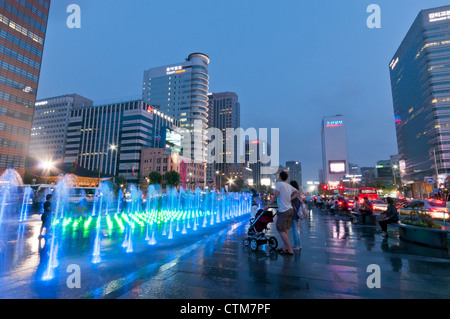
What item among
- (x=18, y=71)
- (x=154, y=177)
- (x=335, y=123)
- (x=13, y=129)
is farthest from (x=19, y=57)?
(x=335, y=123)

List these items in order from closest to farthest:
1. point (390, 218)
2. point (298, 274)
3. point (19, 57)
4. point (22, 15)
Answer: point (298, 274) < point (390, 218) < point (19, 57) < point (22, 15)

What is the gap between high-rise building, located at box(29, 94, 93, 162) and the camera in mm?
129125

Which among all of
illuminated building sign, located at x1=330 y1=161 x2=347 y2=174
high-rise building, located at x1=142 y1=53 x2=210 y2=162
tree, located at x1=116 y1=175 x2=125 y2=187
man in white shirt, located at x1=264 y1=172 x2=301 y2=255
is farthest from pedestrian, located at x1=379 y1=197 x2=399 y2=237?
illuminated building sign, located at x1=330 y1=161 x2=347 y2=174

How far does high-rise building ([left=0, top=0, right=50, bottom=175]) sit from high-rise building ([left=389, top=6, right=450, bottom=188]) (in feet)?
358

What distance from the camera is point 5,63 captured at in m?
45.5

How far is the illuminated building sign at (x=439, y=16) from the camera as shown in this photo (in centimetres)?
8081

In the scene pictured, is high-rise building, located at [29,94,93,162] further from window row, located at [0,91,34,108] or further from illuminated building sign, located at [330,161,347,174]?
illuminated building sign, located at [330,161,347,174]

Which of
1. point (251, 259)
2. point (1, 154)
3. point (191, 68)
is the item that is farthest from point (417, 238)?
point (191, 68)

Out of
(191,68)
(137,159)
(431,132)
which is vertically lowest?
(137,159)

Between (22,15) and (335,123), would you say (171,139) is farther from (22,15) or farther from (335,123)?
(335,123)

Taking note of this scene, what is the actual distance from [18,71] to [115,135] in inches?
2317

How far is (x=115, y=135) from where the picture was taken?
10581 cm
